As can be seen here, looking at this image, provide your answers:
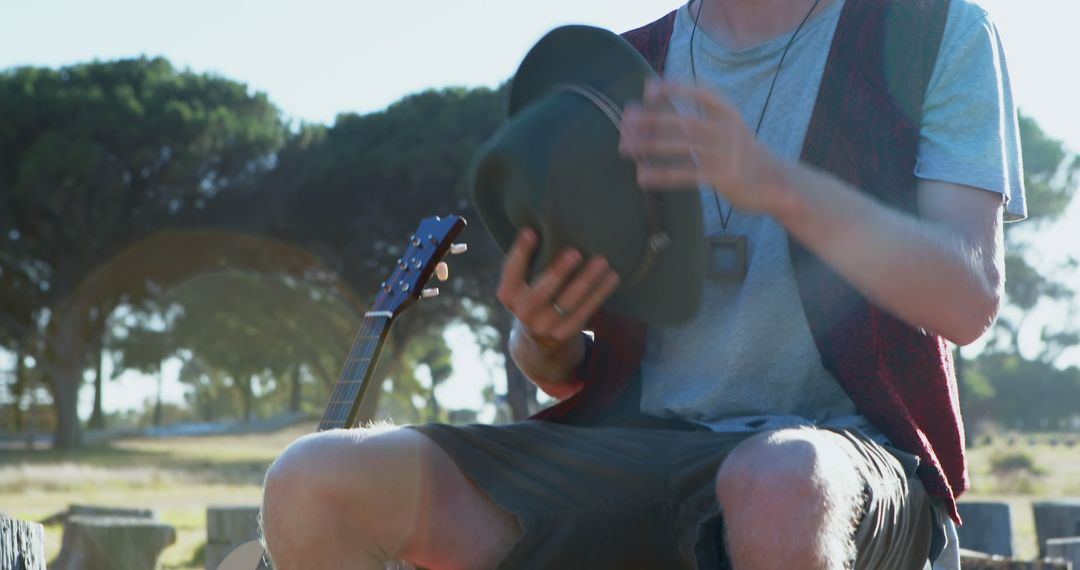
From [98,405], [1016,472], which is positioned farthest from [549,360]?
[98,405]

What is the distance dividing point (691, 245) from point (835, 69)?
0.41 m

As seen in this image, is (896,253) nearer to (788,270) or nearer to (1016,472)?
(788,270)

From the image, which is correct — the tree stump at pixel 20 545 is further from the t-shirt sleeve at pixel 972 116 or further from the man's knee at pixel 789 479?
the t-shirt sleeve at pixel 972 116

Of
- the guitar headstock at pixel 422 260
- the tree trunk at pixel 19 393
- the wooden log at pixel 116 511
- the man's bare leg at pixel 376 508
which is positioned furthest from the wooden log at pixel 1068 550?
the tree trunk at pixel 19 393

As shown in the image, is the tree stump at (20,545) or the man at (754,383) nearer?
the man at (754,383)

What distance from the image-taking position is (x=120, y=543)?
5.64 meters

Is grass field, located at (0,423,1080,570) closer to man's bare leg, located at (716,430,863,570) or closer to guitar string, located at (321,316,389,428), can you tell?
guitar string, located at (321,316,389,428)

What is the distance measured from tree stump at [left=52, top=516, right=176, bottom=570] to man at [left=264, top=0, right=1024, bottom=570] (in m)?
3.85

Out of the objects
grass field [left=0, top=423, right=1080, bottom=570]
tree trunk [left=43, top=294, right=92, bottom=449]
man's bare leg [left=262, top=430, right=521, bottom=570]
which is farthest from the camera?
tree trunk [left=43, top=294, right=92, bottom=449]

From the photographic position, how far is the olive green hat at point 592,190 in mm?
1788

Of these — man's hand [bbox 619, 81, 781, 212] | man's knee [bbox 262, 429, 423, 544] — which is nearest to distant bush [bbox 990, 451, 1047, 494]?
man's knee [bbox 262, 429, 423, 544]

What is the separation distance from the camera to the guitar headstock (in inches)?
136

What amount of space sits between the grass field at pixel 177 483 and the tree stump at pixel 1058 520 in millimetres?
1865

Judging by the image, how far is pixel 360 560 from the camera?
1.79 m
